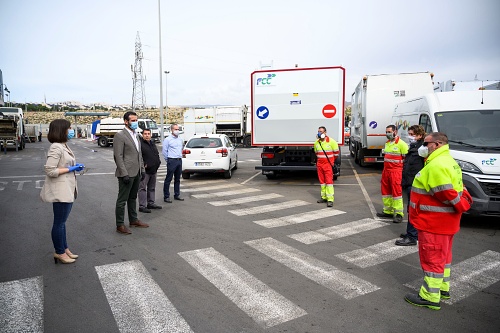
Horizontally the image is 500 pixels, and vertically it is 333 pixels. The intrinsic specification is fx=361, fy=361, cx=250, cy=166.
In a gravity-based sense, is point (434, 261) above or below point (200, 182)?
above

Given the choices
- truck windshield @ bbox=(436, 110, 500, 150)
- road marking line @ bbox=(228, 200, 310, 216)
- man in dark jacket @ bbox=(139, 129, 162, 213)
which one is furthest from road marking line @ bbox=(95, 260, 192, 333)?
truck windshield @ bbox=(436, 110, 500, 150)

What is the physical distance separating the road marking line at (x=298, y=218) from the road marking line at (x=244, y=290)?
194 cm

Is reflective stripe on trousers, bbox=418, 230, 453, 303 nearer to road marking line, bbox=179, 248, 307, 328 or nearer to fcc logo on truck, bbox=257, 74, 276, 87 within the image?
road marking line, bbox=179, 248, 307, 328

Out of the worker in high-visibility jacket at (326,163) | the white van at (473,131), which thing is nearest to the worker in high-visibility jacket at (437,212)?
the white van at (473,131)

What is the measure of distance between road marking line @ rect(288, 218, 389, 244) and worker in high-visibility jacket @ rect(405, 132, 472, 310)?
2339 mm

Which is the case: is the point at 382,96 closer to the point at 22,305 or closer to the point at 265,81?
the point at 265,81

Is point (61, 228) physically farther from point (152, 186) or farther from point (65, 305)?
point (152, 186)

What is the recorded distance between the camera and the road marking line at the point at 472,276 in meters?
4.20

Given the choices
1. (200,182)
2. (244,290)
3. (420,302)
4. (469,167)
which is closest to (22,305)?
(244,290)

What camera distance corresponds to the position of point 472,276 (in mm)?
4637

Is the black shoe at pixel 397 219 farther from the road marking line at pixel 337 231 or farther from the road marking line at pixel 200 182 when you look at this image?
the road marking line at pixel 200 182

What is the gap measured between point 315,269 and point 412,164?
106 inches

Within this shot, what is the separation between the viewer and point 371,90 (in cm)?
1430

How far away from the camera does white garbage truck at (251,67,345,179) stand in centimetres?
1130
